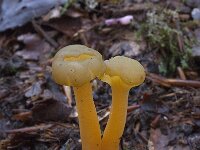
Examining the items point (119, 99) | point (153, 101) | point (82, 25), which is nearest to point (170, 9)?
point (82, 25)

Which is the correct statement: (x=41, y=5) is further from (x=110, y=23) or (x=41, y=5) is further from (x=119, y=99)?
(x=119, y=99)

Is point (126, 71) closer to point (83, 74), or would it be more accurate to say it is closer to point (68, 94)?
point (83, 74)

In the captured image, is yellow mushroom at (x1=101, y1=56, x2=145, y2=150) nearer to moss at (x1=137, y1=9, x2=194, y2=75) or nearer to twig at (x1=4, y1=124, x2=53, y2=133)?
twig at (x1=4, y1=124, x2=53, y2=133)

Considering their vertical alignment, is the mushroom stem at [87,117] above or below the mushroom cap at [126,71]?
below

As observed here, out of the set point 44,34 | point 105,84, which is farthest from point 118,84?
point 44,34

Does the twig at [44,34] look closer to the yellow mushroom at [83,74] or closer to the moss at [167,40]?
the moss at [167,40]

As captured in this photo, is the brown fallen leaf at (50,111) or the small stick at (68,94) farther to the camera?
the small stick at (68,94)

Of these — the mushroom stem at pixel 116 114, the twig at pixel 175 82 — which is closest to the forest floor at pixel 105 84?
the twig at pixel 175 82
